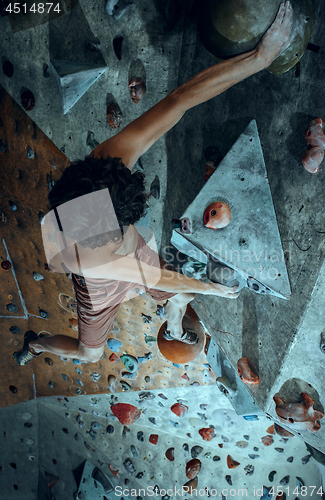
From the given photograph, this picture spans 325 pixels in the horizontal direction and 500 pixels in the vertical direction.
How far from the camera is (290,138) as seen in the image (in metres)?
1.46

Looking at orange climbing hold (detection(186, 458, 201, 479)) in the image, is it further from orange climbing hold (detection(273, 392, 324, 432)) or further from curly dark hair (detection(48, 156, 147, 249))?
curly dark hair (detection(48, 156, 147, 249))

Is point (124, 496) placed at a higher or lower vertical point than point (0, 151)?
lower

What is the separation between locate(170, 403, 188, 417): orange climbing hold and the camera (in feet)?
9.43

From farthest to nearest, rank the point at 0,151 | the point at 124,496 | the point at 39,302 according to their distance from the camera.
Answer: the point at 124,496 < the point at 39,302 < the point at 0,151

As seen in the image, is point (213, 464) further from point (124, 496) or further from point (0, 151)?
point (0, 151)

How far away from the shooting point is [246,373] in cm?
186

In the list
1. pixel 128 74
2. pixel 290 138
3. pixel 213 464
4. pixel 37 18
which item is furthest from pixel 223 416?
pixel 37 18

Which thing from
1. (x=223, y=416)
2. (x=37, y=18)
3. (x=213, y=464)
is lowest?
(x=213, y=464)

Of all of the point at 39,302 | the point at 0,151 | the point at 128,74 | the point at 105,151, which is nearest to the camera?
the point at 105,151

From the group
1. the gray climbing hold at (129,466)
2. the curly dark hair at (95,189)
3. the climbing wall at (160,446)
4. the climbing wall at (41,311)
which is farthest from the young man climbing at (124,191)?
the gray climbing hold at (129,466)

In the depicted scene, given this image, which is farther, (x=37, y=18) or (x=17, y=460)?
(x=17, y=460)

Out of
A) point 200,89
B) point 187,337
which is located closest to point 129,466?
point 187,337

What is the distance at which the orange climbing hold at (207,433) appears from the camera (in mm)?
2904

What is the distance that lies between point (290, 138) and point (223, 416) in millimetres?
2190
